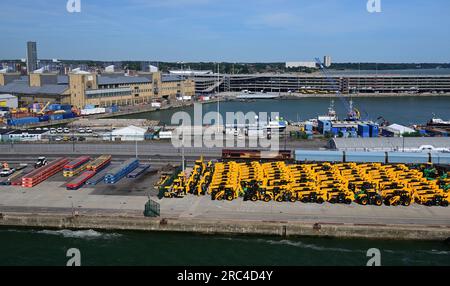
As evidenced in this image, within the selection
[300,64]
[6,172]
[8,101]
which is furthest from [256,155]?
[300,64]

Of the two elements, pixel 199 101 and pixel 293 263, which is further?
pixel 199 101

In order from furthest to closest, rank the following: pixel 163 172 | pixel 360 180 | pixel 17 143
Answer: pixel 17 143 < pixel 163 172 < pixel 360 180

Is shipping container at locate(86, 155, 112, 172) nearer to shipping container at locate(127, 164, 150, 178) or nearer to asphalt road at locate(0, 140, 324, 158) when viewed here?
shipping container at locate(127, 164, 150, 178)
